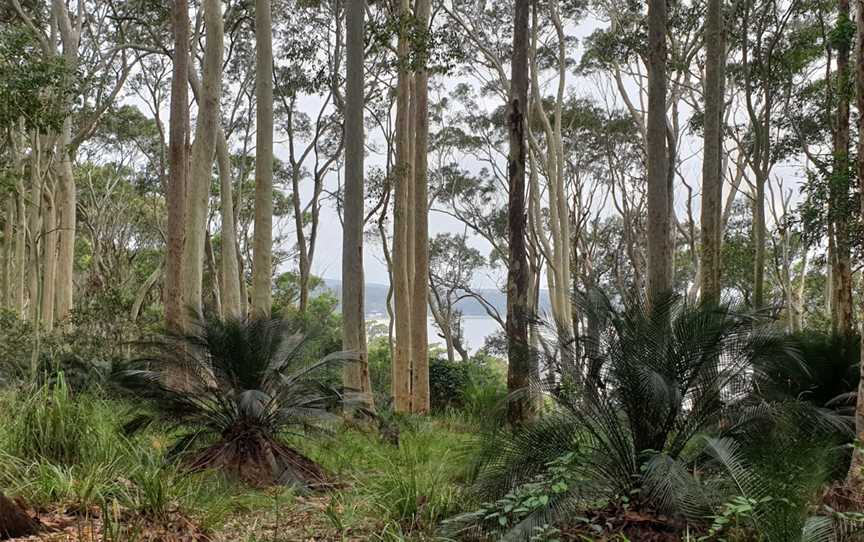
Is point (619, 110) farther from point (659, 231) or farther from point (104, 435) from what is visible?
point (104, 435)

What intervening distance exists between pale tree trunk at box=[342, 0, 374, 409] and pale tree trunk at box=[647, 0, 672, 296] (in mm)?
3916

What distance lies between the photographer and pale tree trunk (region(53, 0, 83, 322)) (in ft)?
55.4

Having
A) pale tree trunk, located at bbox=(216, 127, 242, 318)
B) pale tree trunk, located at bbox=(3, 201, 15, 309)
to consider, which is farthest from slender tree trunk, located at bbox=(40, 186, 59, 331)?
pale tree trunk, located at bbox=(216, 127, 242, 318)

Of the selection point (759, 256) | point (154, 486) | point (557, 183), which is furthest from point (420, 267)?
point (154, 486)

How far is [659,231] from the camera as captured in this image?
29.9 ft

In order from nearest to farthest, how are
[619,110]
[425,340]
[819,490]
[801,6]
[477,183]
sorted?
1. [819,490]
2. [425,340]
3. [801,6]
4. [619,110]
5. [477,183]

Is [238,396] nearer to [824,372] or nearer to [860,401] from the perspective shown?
[860,401]

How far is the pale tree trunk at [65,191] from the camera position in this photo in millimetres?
16875

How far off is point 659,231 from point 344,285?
4.28 meters

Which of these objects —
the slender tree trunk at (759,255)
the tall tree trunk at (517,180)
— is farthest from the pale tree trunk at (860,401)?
the slender tree trunk at (759,255)

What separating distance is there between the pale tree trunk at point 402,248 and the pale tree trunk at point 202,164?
3.22 m

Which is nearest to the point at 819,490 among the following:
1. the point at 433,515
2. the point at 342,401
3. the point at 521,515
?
the point at 521,515

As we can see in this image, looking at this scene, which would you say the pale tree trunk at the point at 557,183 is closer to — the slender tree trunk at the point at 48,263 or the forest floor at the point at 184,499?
the slender tree trunk at the point at 48,263

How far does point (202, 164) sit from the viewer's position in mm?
11031
